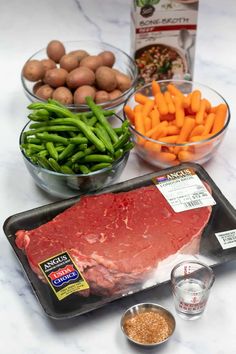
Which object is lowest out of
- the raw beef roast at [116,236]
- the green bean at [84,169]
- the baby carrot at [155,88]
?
the raw beef roast at [116,236]

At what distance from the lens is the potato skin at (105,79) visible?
2.09m

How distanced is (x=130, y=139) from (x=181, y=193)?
22cm

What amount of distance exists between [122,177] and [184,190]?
9.4 inches

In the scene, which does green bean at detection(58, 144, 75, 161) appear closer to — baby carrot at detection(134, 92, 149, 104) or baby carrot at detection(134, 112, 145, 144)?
baby carrot at detection(134, 112, 145, 144)

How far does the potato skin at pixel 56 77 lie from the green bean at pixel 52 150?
10.9 inches

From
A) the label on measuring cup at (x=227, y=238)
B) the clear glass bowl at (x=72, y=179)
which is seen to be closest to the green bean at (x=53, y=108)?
the clear glass bowl at (x=72, y=179)

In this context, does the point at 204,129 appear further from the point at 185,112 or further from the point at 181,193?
the point at 181,193

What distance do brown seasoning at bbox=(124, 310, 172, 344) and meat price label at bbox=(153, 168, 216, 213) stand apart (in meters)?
0.30

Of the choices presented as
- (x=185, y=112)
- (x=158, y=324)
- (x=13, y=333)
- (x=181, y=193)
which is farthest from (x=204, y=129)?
(x=13, y=333)

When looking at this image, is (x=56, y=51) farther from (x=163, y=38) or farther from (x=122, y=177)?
(x=122, y=177)

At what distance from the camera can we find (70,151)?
1.87m

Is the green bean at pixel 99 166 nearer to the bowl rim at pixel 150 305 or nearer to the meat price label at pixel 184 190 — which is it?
the meat price label at pixel 184 190

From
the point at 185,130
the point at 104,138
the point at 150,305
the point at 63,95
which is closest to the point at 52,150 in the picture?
the point at 104,138

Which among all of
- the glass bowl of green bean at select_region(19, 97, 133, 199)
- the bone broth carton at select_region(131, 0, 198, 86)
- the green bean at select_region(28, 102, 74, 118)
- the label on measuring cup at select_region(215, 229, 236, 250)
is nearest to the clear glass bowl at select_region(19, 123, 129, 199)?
the glass bowl of green bean at select_region(19, 97, 133, 199)
